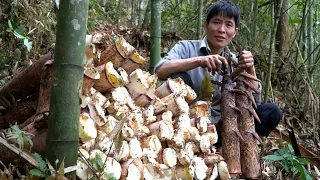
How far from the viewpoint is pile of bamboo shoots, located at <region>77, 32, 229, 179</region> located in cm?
188

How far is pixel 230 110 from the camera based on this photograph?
8.36 ft

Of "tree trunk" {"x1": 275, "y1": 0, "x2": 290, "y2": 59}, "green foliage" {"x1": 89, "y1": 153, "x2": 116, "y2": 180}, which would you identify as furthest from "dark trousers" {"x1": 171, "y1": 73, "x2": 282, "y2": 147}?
"tree trunk" {"x1": 275, "y1": 0, "x2": 290, "y2": 59}

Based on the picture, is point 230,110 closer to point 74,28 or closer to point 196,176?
point 196,176

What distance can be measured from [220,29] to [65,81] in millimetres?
1757

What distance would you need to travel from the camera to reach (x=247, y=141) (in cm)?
252

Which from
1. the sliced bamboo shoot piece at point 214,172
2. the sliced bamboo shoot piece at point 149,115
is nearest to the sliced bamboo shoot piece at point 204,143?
the sliced bamboo shoot piece at point 214,172

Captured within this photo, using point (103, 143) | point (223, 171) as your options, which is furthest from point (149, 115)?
point (223, 171)

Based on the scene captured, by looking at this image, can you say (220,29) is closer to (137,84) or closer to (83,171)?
(137,84)

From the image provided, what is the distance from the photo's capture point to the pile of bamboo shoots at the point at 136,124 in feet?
6.15

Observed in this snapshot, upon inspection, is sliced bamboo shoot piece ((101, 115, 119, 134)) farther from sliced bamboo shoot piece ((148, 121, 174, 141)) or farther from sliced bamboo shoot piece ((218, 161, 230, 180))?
sliced bamboo shoot piece ((218, 161, 230, 180))

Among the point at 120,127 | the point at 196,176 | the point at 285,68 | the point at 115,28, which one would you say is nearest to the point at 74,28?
the point at 120,127

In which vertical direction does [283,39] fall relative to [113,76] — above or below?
above

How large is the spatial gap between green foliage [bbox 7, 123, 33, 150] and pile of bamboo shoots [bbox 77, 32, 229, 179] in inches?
9.5

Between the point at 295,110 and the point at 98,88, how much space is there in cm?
329
